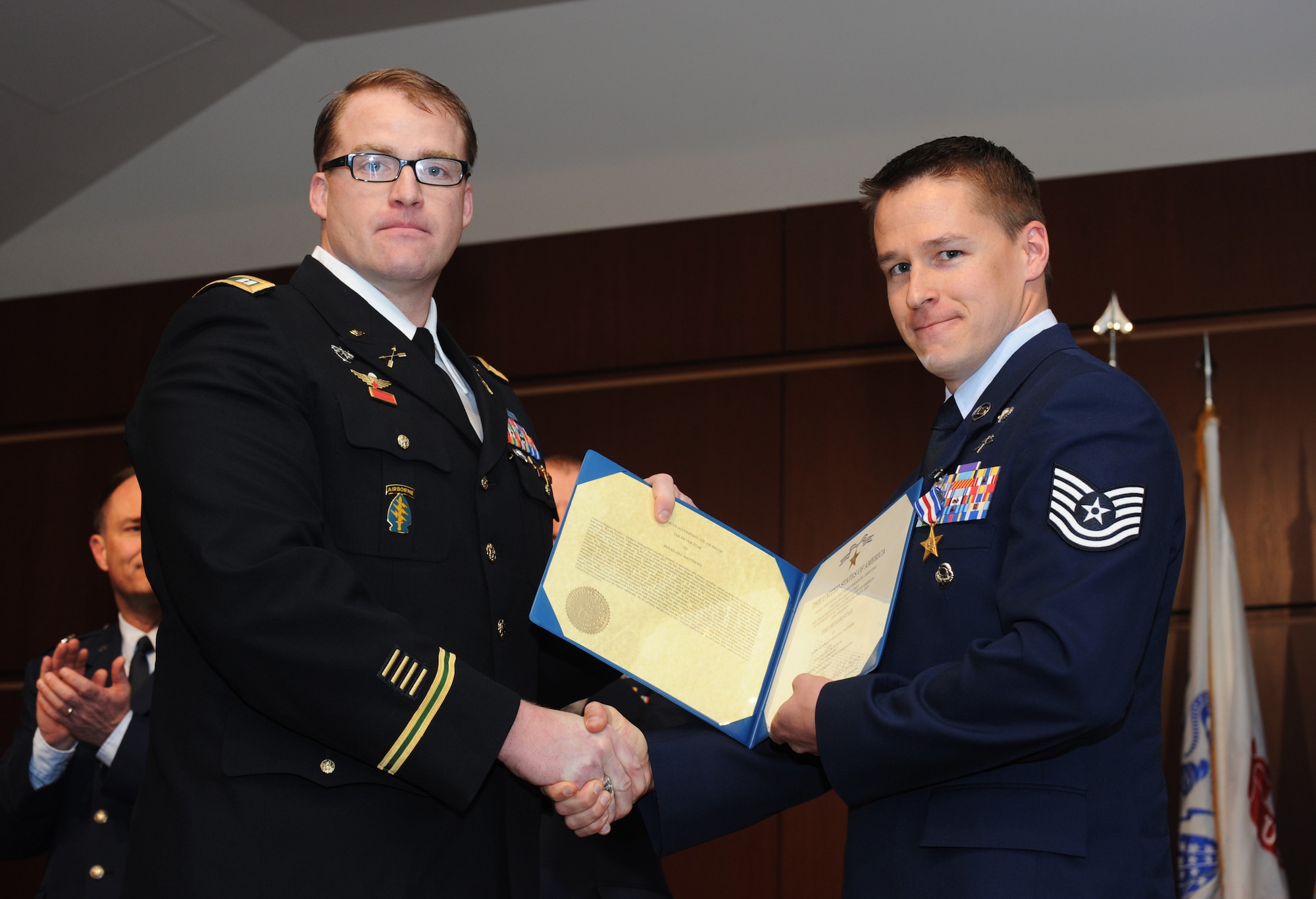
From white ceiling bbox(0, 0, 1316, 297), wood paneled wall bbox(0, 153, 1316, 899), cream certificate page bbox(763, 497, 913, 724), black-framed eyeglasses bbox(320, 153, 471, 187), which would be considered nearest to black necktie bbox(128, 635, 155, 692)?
black-framed eyeglasses bbox(320, 153, 471, 187)

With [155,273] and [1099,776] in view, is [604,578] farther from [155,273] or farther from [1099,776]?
[155,273]

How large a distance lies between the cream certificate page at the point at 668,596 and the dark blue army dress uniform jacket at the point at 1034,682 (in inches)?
10.4

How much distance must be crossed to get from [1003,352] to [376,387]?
980 millimetres

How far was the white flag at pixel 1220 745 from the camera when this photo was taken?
3.29 meters

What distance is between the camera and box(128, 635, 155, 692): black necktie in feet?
9.86

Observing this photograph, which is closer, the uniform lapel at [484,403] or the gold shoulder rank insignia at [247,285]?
the gold shoulder rank insignia at [247,285]

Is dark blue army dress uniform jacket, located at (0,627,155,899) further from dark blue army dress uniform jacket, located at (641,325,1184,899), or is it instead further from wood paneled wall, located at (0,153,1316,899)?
wood paneled wall, located at (0,153,1316,899)

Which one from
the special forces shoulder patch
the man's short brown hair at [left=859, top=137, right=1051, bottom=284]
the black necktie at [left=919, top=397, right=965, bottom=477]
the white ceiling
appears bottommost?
the special forces shoulder patch

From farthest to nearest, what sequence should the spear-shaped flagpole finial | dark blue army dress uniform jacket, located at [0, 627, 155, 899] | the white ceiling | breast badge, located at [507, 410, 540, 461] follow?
the white ceiling
the spear-shaped flagpole finial
dark blue army dress uniform jacket, located at [0, 627, 155, 899]
breast badge, located at [507, 410, 540, 461]

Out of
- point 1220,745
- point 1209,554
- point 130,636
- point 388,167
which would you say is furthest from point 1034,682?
point 130,636

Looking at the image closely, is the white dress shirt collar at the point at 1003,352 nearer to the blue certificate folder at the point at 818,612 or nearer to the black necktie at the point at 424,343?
the blue certificate folder at the point at 818,612

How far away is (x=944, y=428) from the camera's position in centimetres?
211

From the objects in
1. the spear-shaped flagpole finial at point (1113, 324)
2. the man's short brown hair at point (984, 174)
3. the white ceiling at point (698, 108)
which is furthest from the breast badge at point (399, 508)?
the white ceiling at point (698, 108)

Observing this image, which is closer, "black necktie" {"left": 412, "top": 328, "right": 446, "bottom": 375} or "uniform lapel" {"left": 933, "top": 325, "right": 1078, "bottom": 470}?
"uniform lapel" {"left": 933, "top": 325, "right": 1078, "bottom": 470}
